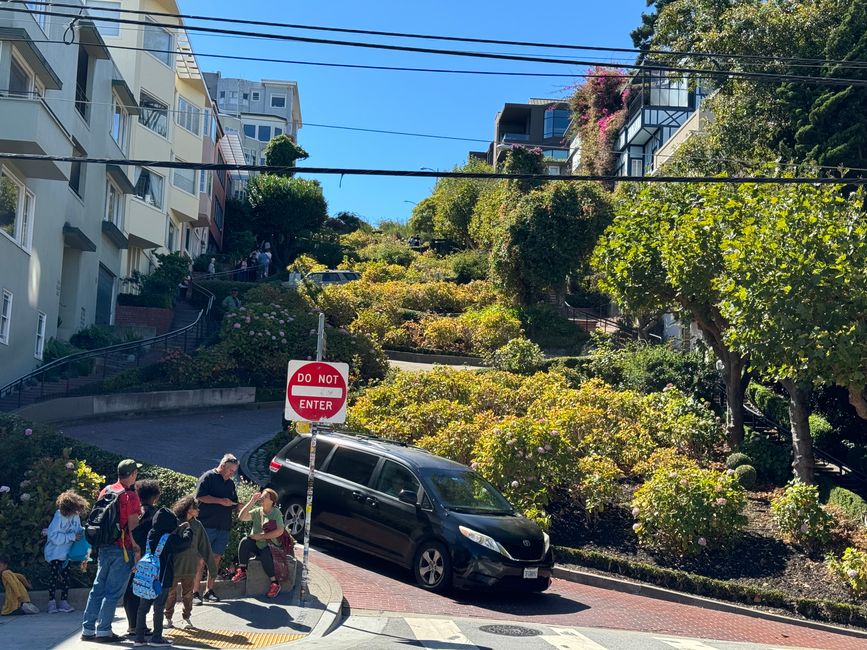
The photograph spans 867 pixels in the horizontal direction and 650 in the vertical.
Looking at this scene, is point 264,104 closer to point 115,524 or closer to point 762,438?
point 762,438

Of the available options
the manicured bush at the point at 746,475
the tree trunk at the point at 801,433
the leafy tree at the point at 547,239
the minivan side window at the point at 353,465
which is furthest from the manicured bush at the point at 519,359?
the minivan side window at the point at 353,465

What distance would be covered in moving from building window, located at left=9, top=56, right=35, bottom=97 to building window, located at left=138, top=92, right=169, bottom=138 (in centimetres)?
1250

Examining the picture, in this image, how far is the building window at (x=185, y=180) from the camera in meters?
41.0

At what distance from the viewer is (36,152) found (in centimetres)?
2056

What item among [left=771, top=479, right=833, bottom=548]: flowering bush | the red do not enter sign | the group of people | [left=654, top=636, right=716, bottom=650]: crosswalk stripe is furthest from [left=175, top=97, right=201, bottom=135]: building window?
[left=654, top=636, right=716, bottom=650]: crosswalk stripe

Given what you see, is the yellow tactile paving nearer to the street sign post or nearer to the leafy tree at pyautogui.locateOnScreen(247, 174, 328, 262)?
the street sign post

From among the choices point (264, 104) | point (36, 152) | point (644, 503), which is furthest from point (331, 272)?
point (264, 104)

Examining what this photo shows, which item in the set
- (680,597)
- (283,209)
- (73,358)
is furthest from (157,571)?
(283,209)

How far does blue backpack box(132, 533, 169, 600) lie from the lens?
28.5ft

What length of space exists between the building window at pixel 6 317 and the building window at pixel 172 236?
19254 mm

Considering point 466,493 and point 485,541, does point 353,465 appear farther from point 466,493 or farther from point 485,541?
point 485,541

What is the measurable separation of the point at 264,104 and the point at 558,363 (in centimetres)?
8111

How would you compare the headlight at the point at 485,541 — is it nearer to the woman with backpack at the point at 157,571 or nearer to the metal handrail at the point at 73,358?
the woman with backpack at the point at 157,571

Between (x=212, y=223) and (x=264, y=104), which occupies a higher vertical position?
(x=264, y=104)
